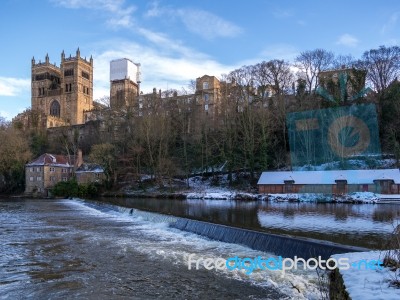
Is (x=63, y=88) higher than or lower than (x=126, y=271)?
higher

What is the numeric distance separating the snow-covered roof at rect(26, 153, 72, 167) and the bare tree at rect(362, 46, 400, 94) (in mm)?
51330

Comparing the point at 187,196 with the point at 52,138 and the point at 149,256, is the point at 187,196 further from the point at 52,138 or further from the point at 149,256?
the point at 52,138

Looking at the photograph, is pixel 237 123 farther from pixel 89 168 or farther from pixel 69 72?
pixel 69 72

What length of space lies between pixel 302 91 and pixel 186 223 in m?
43.9

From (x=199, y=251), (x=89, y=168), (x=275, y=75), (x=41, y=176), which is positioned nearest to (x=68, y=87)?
(x=41, y=176)

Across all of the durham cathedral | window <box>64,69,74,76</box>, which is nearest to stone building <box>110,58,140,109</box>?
the durham cathedral

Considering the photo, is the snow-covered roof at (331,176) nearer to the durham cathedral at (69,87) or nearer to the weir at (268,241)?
the weir at (268,241)

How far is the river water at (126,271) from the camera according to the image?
391 inches

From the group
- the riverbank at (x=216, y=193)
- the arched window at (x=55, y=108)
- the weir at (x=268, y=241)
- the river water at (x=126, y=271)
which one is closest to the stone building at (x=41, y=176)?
the riverbank at (x=216, y=193)

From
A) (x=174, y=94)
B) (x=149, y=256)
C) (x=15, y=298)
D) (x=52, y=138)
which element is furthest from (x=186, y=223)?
(x=52, y=138)

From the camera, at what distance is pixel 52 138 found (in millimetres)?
82375

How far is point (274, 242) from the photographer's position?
48.3ft

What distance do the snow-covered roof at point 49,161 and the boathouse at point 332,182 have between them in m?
35.7

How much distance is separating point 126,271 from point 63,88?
112097 millimetres
